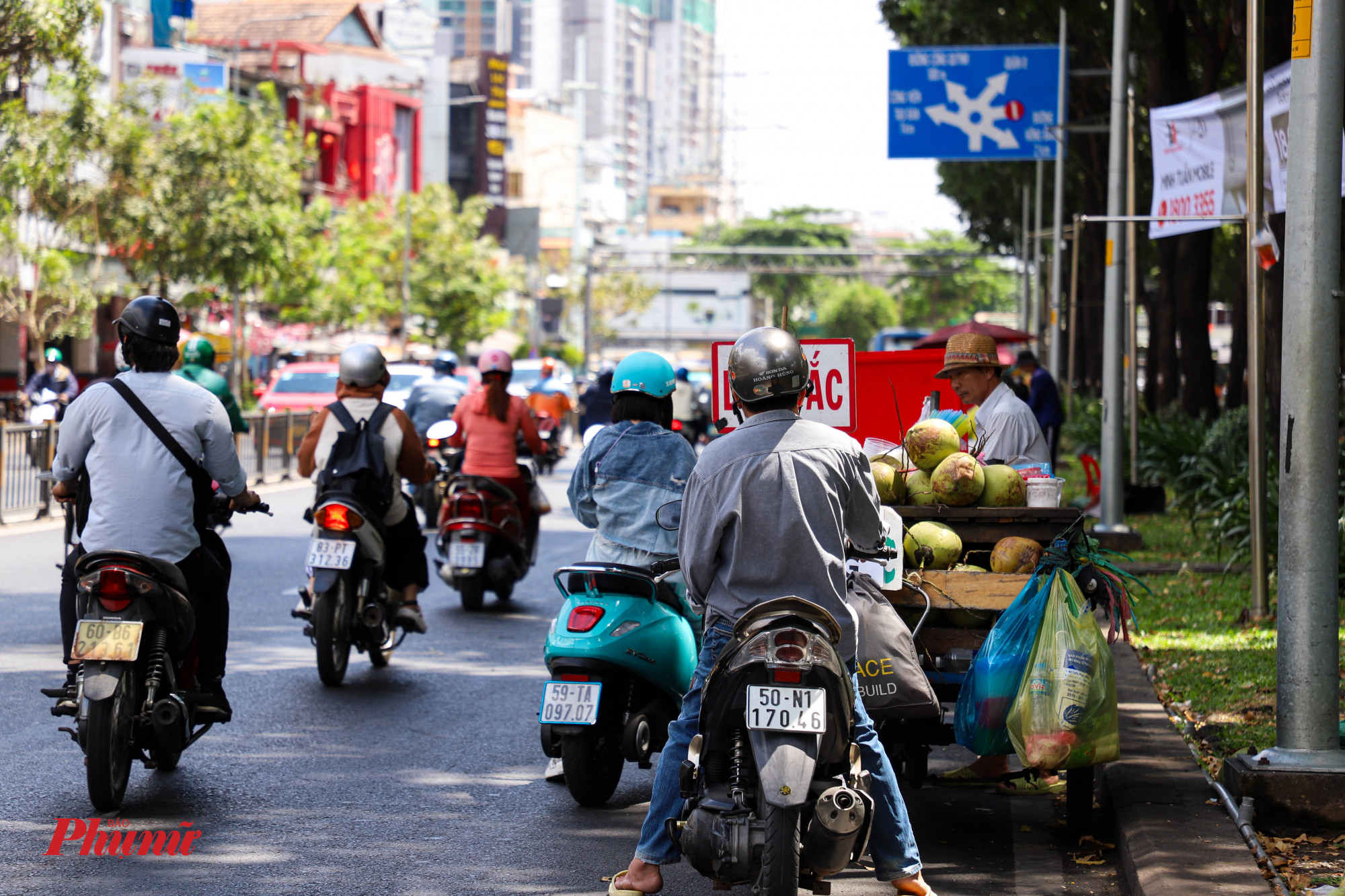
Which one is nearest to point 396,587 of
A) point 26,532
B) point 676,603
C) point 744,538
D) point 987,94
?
point 676,603

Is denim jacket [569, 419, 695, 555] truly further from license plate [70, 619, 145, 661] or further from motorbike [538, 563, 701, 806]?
license plate [70, 619, 145, 661]

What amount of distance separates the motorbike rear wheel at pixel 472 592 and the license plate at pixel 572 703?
565 cm

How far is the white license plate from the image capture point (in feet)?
13.9

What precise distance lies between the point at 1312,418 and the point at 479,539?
663cm

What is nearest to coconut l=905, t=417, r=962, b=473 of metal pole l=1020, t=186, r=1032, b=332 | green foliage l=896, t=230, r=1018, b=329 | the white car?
the white car

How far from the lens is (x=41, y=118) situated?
32.4 m

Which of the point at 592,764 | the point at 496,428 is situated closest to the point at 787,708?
the point at 592,764

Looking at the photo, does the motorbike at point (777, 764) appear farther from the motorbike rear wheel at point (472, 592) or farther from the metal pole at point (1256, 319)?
the motorbike rear wheel at point (472, 592)

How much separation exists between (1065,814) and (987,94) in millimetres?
16516

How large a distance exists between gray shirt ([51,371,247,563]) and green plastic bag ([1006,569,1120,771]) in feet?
10.0

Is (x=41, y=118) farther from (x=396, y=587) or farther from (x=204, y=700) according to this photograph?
(x=204, y=700)

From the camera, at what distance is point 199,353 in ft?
33.3

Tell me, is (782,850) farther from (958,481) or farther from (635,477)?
(958,481)

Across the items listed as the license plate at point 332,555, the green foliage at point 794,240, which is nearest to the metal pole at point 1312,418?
the license plate at point 332,555
